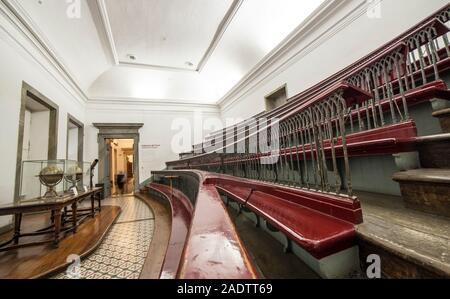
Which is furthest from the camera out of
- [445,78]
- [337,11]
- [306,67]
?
[306,67]

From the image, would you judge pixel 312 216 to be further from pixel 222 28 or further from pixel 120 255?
pixel 222 28

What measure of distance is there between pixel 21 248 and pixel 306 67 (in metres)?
5.82

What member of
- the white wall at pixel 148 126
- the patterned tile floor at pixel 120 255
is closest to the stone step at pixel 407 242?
the patterned tile floor at pixel 120 255

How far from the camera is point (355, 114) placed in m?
1.98

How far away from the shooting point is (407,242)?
67cm

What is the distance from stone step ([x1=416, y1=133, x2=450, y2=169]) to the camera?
106 cm

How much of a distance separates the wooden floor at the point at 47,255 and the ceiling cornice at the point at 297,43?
211 inches

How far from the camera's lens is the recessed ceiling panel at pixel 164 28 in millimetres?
4438

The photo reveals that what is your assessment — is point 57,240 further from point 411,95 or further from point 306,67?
point 306,67

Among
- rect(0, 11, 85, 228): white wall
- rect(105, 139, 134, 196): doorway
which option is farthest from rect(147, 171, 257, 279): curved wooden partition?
rect(105, 139, 134, 196): doorway

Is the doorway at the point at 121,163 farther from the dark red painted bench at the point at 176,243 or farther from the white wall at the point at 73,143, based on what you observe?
the dark red painted bench at the point at 176,243

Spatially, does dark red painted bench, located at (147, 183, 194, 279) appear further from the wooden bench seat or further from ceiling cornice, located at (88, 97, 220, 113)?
ceiling cornice, located at (88, 97, 220, 113)

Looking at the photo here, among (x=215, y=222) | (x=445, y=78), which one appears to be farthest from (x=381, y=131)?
(x=215, y=222)

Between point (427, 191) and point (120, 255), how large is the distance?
276cm
